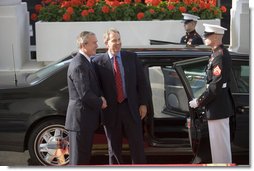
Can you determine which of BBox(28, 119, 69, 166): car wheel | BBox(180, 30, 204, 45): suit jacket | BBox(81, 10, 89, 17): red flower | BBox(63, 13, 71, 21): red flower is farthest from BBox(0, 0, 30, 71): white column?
BBox(28, 119, 69, 166): car wheel

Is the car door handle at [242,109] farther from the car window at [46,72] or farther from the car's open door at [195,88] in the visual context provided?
the car window at [46,72]

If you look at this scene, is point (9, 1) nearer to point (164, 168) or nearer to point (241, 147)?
point (241, 147)

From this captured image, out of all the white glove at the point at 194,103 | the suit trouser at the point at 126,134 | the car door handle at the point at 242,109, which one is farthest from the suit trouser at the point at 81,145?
the car door handle at the point at 242,109

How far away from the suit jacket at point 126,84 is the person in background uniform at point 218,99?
550 mm

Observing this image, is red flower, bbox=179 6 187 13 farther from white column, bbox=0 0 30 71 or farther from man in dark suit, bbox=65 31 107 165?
man in dark suit, bbox=65 31 107 165

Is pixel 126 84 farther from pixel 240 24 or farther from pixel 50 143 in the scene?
pixel 240 24

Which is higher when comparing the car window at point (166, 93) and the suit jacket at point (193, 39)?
the suit jacket at point (193, 39)

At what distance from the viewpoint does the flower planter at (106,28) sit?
12094 mm

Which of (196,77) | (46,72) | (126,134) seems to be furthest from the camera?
(46,72)

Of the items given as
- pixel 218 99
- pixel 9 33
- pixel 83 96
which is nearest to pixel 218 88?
pixel 218 99

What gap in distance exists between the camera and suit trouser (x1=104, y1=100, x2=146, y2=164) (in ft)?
20.2

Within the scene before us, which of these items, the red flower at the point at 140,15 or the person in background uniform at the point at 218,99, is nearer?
the person in background uniform at the point at 218,99

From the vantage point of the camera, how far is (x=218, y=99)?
235 inches

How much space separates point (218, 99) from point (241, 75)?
112 cm
